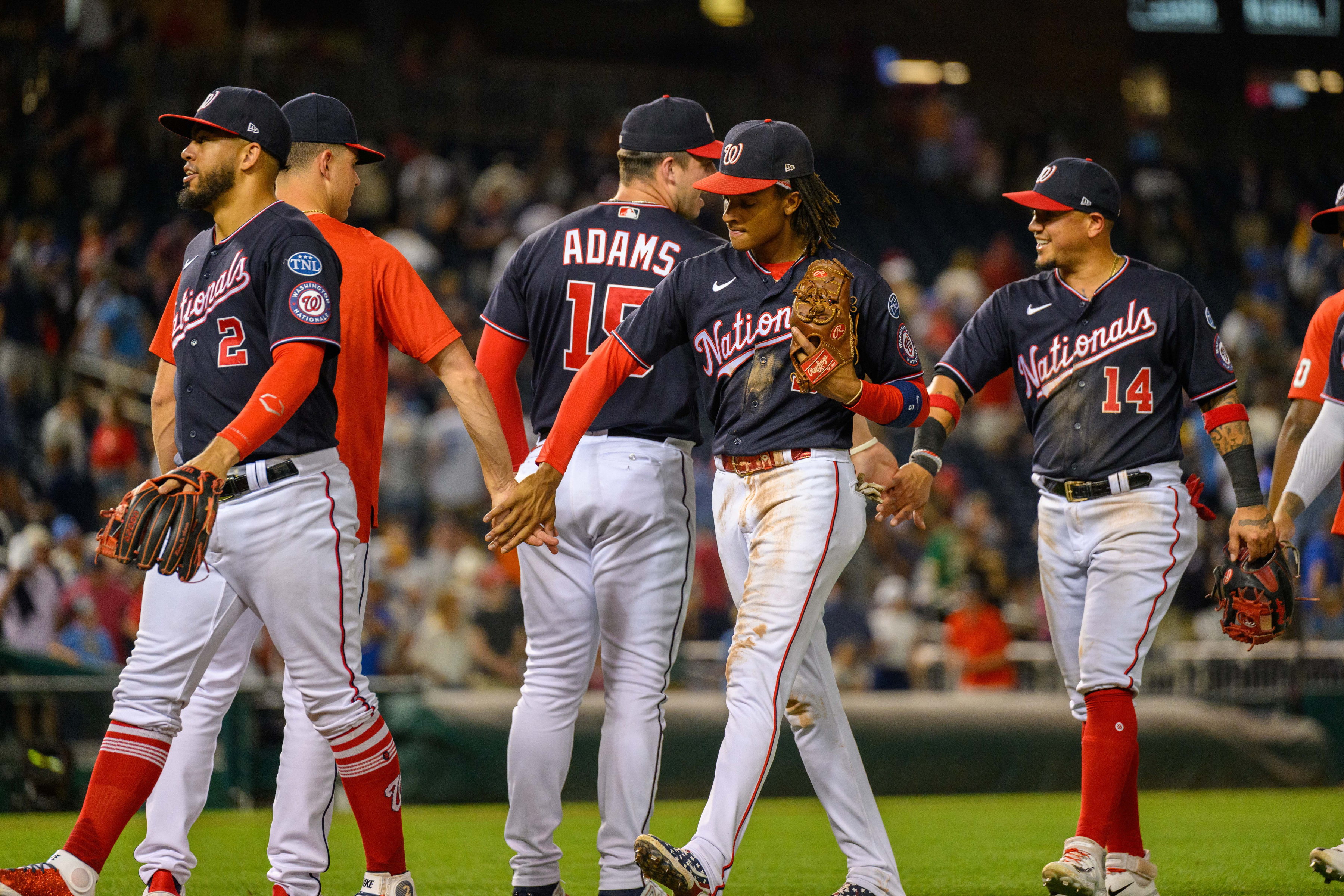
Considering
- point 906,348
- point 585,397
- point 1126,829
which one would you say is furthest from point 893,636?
point 585,397

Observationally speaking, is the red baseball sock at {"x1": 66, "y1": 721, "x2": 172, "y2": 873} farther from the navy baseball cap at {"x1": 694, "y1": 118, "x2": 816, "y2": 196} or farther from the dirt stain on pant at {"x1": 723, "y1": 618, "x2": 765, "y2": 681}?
the navy baseball cap at {"x1": 694, "y1": 118, "x2": 816, "y2": 196}

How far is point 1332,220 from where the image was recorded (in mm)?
5480

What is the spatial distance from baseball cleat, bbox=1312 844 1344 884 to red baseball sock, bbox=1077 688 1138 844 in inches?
29.7

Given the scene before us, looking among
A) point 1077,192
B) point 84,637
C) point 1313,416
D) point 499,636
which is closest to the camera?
point 1077,192

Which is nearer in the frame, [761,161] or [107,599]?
[761,161]

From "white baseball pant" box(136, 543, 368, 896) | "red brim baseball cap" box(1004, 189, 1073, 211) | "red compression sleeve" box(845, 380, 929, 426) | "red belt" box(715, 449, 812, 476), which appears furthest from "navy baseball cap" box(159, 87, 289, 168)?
"red brim baseball cap" box(1004, 189, 1073, 211)

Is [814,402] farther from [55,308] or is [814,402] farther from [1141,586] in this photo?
[55,308]

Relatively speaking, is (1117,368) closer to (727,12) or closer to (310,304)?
(310,304)

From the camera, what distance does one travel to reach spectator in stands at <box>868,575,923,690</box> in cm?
1077

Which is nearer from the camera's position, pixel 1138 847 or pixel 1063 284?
pixel 1138 847

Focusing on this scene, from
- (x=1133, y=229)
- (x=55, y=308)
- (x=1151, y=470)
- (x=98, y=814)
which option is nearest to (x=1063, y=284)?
Answer: (x=1151, y=470)

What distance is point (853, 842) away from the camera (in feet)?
13.9

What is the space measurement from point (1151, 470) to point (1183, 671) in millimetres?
6970

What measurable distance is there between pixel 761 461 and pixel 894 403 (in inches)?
15.3
